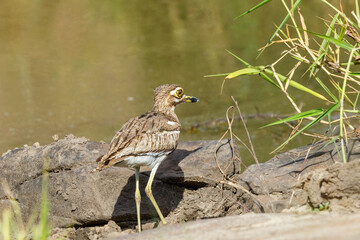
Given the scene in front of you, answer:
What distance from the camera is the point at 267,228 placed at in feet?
12.5

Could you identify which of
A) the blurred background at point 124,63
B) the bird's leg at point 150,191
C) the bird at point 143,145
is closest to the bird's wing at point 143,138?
the bird at point 143,145

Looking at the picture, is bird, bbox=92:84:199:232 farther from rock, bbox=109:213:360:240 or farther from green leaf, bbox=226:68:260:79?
rock, bbox=109:213:360:240

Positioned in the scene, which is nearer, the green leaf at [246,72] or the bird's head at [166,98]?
the green leaf at [246,72]

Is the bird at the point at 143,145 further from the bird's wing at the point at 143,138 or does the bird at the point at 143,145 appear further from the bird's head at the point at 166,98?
the bird's head at the point at 166,98

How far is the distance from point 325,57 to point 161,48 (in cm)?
734

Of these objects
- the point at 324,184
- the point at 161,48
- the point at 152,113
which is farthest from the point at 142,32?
the point at 324,184

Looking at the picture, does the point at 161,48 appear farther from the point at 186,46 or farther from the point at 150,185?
the point at 150,185

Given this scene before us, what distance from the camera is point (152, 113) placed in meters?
5.76

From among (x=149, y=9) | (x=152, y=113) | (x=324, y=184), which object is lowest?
(x=324, y=184)

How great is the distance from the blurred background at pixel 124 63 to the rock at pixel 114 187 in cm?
223

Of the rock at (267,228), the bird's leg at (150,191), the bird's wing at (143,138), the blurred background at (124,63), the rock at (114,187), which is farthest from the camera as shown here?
the blurred background at (124,63)

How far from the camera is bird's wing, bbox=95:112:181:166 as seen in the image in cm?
510

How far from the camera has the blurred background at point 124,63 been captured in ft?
30.2

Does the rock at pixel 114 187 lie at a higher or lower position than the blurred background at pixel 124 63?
lower
